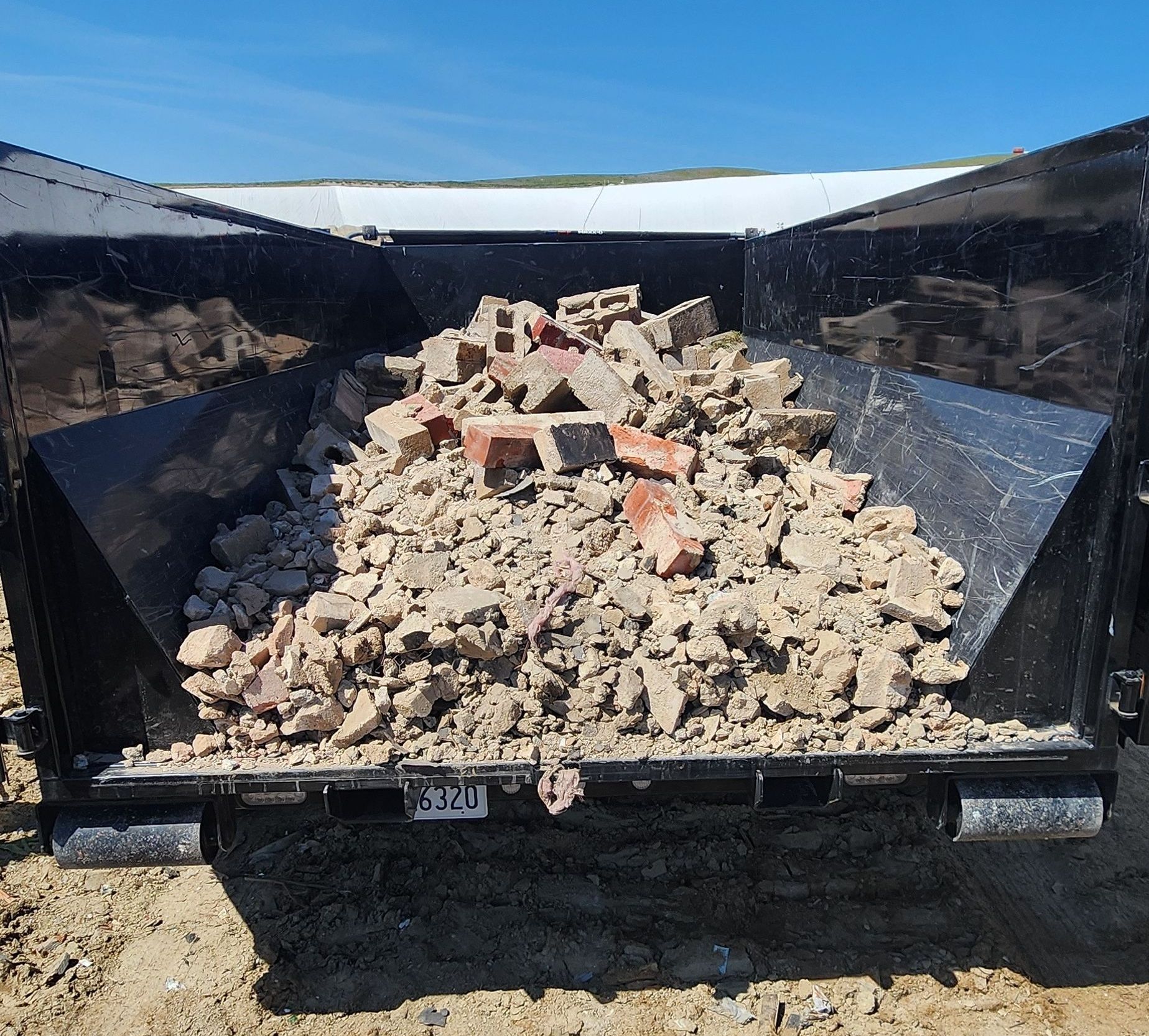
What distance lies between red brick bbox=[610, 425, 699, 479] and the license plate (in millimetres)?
1410

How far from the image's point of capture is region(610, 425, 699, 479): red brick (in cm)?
315

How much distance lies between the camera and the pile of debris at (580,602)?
2.27 meters

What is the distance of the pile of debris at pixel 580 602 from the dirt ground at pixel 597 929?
41 centimetres

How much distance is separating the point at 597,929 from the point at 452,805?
2.82 ft

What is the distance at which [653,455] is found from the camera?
3.19 metres

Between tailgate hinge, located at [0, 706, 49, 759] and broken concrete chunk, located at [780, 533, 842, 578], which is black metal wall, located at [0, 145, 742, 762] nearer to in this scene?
tailgate hinge, located at [0, 706, 49, 759]

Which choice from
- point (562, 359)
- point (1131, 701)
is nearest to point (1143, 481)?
point (1131, 701)

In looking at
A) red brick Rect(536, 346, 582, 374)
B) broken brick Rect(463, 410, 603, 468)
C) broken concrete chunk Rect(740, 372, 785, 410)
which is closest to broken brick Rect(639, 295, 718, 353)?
red brick Rect(536, 346, 582, 374)

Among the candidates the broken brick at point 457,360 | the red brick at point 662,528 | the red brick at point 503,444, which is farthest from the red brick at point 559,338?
the red brick at point 662,528

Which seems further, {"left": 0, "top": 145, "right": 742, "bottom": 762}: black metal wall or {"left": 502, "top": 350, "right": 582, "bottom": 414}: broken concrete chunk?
{"left": 502, "top": 350, "right": 582, "bottom": 414}: broken concrete chunk

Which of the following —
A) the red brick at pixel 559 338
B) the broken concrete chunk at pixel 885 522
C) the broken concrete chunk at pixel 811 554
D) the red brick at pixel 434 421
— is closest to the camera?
the broken concrete chunk at pixel 811 554

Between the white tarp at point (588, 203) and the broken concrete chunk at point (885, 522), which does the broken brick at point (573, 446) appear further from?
the white tarp at point (588, 203)

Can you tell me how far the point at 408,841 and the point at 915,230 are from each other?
3014 millimetres

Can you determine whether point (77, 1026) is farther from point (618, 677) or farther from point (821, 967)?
point (821, 967)
